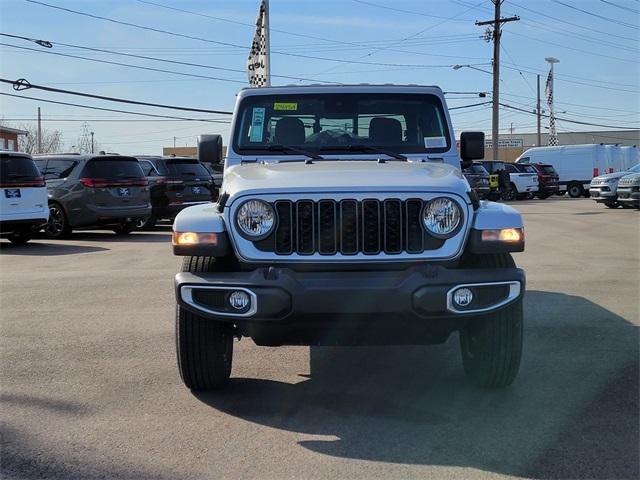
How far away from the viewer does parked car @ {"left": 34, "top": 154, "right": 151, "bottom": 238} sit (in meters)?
14.5

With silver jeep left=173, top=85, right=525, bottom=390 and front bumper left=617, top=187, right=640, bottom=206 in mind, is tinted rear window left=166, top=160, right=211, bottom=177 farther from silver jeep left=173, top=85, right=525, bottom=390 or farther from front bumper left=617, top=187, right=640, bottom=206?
front bumper left=617, top=187, right=640, bottom=206

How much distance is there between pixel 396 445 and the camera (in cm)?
377

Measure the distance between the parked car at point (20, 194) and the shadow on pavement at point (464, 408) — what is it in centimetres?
911

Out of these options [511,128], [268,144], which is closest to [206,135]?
[268,144]

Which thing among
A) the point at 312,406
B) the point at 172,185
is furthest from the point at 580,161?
the point at 312,406

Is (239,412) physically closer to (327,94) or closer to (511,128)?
(327,94)

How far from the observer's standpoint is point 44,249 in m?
13.2

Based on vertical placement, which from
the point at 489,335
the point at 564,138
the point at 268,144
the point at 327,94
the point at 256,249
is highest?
the point at 564,138

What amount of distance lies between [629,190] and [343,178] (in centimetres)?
1957

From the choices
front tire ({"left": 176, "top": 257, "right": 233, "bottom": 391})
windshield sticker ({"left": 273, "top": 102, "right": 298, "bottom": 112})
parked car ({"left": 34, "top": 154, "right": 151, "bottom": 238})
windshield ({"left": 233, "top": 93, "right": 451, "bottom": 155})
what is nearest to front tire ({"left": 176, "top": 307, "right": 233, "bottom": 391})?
front tire ({"left": 176, "top": 257, "right": 233, "bottom": 391})

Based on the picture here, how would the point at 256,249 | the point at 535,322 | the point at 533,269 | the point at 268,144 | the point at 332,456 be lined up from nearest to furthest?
1. the point at 332,456
2. the point at 256,249
3. the point at 268,144
4. the point at 535,322
5. the point at 533,269

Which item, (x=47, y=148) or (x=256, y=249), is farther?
(x=47, y=148)

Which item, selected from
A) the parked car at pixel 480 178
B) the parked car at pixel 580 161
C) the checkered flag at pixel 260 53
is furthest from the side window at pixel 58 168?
the parked car at pixel 580 161

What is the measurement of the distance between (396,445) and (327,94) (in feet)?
9.86
